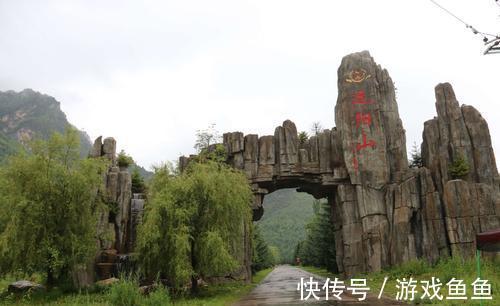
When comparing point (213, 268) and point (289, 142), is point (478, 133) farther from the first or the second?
point (213, 268)

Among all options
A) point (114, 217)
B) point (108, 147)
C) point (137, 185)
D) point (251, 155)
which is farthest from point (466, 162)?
point (108, 147)

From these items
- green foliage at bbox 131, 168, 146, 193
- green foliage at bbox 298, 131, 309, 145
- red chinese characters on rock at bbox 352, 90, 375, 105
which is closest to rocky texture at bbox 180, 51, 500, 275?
red chinese characters on rock at bbox 352, 90, 375, 105

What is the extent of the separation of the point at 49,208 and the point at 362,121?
1782cm

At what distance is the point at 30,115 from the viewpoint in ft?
514

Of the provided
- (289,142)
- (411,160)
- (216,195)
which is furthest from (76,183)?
(411,160)

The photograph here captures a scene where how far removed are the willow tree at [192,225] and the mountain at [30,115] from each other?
128 metres

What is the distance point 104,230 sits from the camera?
21938 millimetres

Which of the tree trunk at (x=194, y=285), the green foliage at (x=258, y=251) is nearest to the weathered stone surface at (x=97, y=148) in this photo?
the green foliage at (x=258, y=251)

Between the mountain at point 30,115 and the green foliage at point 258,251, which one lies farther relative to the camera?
the mountain at point 30,115

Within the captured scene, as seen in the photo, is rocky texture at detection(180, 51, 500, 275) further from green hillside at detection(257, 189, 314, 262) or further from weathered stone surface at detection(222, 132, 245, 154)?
green hillside at detection(257, 189, 314, 262)

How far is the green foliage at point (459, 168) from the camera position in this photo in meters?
23.5

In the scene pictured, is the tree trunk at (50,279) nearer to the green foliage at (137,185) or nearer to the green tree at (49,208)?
the green tree at (49,208)

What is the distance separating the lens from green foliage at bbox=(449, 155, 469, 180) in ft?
77.0

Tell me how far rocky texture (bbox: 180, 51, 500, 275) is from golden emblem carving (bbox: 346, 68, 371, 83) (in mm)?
60
